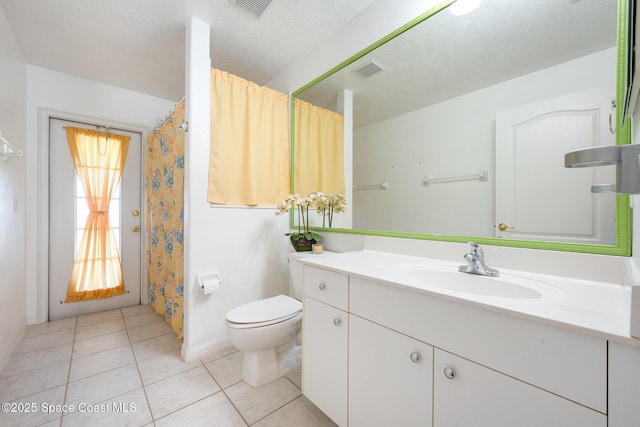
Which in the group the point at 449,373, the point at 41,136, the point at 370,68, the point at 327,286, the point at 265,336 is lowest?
the point at 265,336

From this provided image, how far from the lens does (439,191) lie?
1320 millimetres

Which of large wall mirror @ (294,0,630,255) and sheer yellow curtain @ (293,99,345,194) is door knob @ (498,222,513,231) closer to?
large wall mirror @ (294,0,630,255)

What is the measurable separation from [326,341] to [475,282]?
684 millimetres

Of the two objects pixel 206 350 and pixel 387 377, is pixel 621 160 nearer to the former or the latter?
pixel 387 377

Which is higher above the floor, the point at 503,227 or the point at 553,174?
the point at 553,174

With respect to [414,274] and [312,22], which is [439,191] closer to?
[414,274]

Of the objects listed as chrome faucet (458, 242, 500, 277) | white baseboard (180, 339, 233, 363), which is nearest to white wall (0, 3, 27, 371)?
white baseboard (180, 339, 233, 363)

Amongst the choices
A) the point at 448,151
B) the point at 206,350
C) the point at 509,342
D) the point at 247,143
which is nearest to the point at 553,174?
the point at 448,151

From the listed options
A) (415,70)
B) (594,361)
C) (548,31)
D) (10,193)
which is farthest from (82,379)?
(548,31)

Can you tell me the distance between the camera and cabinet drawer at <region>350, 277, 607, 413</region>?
53 centimetres

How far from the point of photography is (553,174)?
97 cm

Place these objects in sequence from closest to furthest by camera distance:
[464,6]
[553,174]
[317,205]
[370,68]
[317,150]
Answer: [553,174] < [464,6] < [370,68] < [317,205] < [317,150]

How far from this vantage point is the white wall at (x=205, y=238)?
1.73 metres

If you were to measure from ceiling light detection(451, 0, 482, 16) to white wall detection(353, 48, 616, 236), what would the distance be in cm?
41
